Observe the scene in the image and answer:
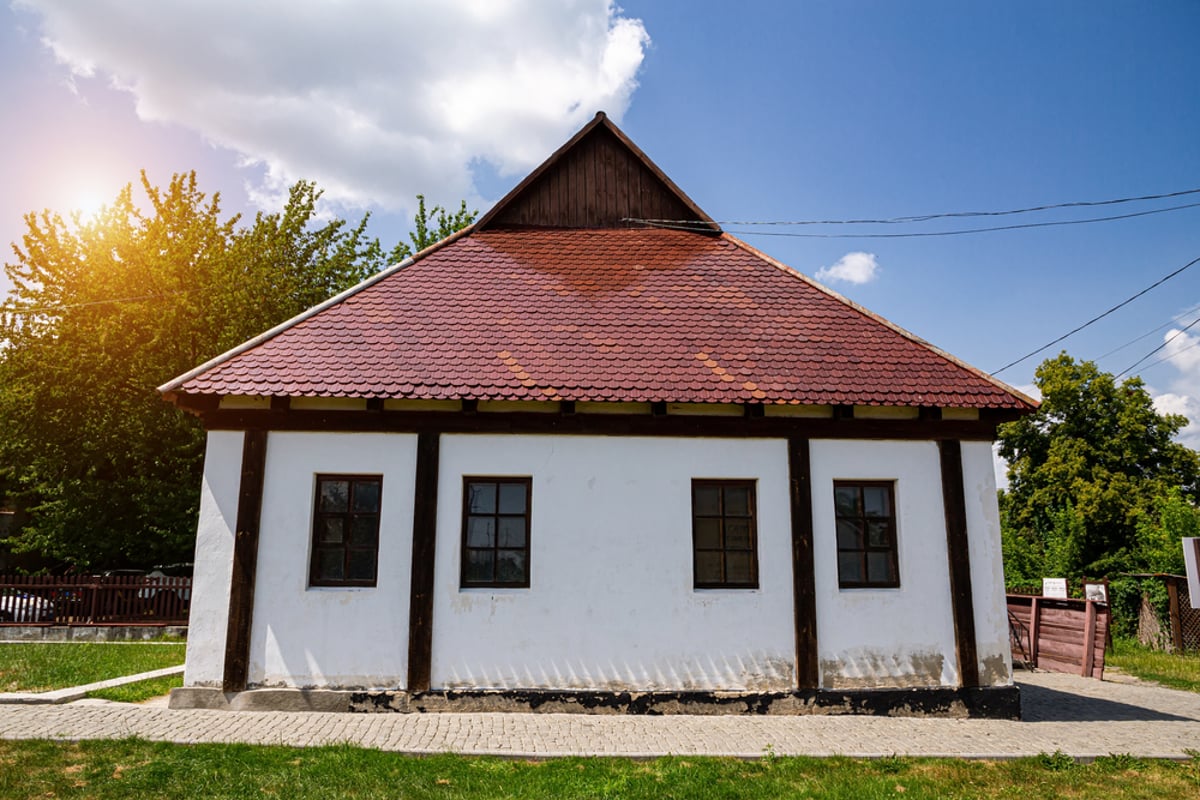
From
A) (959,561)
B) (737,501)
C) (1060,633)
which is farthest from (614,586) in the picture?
(1060,633)

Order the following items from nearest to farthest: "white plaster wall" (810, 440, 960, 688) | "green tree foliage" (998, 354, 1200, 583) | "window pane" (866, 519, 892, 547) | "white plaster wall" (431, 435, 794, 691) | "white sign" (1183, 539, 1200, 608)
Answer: "white sign" (1183, 539, 1200, 608)
"white plaster wall" (431, 435, 794, 691)
"white plaster wall" (810, 440, 960, 688)
"window pane" (866, 519, 892, 547)
"green tree foliage" (998, 354, 1200, 583)

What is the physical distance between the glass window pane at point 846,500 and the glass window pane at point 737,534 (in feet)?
3.88

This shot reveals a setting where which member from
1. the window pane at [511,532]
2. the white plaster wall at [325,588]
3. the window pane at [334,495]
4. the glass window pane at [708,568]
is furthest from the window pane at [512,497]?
the glass window pane at [708,568]

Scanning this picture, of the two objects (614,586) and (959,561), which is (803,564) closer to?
(959,561)

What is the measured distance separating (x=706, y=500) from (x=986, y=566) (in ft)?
11.6

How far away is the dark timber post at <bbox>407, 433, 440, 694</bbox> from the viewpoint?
8.38m

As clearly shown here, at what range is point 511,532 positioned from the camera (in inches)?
352

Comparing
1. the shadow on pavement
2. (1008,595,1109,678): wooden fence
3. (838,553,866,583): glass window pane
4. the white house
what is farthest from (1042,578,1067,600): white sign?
(838,553,866,583): glass window pane

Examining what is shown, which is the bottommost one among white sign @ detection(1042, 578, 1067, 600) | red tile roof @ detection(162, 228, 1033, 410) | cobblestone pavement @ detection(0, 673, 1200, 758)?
cobblestone pavement @ detection(0, 673, 1200, 758)

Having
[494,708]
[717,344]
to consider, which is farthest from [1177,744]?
[494,708]

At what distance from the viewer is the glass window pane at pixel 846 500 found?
9.24 metres

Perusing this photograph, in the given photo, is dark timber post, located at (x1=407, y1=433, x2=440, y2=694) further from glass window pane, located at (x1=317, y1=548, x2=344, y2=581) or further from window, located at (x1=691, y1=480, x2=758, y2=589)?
window, located at (x1=691, y1=480, x2=758, y2=589)

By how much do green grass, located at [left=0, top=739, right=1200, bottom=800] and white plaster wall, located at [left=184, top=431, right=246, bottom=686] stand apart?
1.82m

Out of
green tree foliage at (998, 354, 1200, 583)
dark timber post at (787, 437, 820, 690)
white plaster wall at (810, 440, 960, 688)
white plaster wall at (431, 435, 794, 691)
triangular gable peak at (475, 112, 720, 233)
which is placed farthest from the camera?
green tree foliage at (998, 354, 1200, 583)
